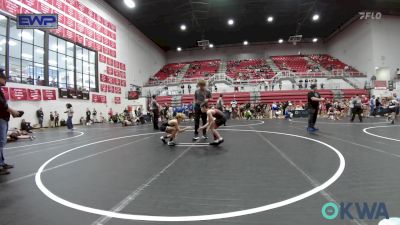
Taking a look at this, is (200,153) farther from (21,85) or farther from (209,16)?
(209,16)

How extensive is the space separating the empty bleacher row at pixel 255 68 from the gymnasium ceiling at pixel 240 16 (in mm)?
3664

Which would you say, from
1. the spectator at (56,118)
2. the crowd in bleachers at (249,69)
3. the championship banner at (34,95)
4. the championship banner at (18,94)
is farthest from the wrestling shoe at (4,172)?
the crowd in bleachers at (249,69)

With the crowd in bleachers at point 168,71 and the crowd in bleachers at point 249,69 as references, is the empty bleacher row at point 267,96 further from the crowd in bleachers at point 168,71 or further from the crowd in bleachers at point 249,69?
the crowd in bleachers at point 168,71

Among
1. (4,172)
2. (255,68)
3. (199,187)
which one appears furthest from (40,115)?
(255,68)

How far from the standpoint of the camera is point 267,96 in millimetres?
28844

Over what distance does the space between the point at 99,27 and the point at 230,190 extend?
80.1 ft

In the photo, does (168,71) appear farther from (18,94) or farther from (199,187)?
(199,187)

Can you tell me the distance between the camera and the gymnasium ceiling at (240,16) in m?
24.2

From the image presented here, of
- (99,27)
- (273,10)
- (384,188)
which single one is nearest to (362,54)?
(273,10)

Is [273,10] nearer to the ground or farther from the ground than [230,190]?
farther from the ground

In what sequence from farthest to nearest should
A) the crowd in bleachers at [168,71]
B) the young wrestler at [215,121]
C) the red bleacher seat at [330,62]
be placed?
the crowd in bleachers at [168,71] → the red bleacher seat at [330,62] → the young wrestler at [215,121]

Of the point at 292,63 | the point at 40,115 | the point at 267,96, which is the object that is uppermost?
the point at 292,63

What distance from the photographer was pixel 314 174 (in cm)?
325

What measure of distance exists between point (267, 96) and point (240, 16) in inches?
355
